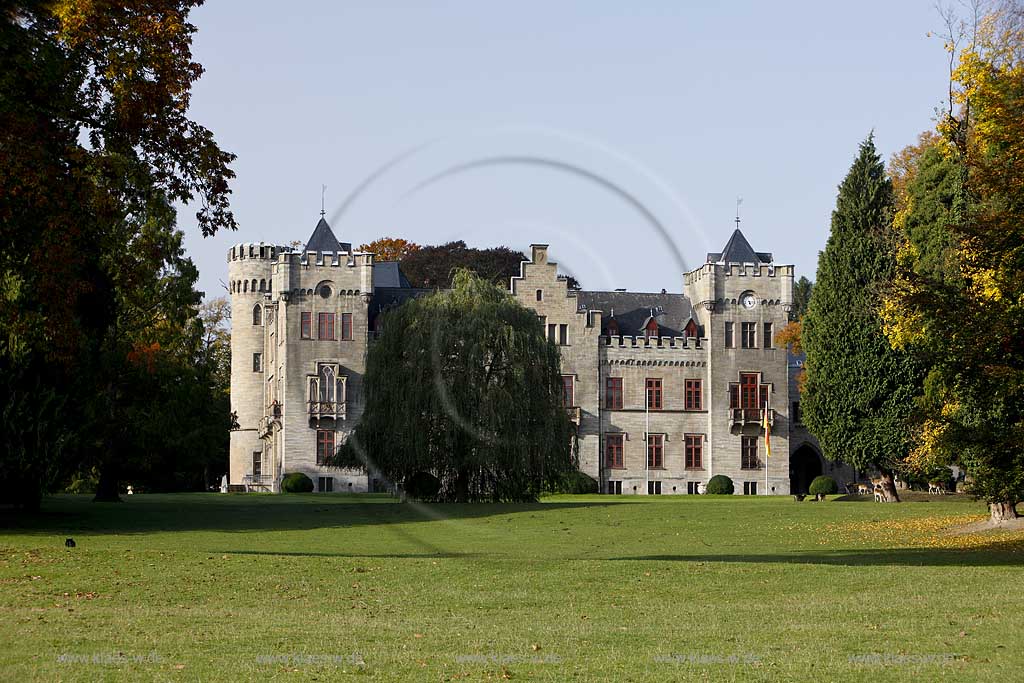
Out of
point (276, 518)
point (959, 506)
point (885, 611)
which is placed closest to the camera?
point (885, 611)

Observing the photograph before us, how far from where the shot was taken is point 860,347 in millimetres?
49812

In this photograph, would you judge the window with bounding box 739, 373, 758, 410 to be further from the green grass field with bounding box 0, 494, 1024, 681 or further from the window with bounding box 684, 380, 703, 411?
the green grass field with bounding box 0, 494, 1024, 681

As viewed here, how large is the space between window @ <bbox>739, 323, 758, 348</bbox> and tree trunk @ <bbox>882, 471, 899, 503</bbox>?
19419 mm

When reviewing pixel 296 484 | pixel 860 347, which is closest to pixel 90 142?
pixel 860 347

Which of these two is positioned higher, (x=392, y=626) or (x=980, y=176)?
(x=980, y=176)

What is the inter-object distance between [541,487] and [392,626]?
28.7m

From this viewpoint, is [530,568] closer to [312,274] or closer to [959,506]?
[959,506]

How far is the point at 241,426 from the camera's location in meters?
68.8

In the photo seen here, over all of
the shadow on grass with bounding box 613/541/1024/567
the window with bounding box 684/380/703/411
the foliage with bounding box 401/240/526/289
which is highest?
the foliage with bounding box 401/240/526/289

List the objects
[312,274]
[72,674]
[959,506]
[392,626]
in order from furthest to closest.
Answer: [312,274], [959,506], [392,626], [72,674]

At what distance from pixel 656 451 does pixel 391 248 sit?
939 inches

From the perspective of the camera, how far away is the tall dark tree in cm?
4825

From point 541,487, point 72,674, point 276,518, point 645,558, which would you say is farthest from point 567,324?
point 72,674

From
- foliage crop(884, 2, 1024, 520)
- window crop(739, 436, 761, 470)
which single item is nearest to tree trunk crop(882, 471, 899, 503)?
window crop(739, 436, 761, 470)
